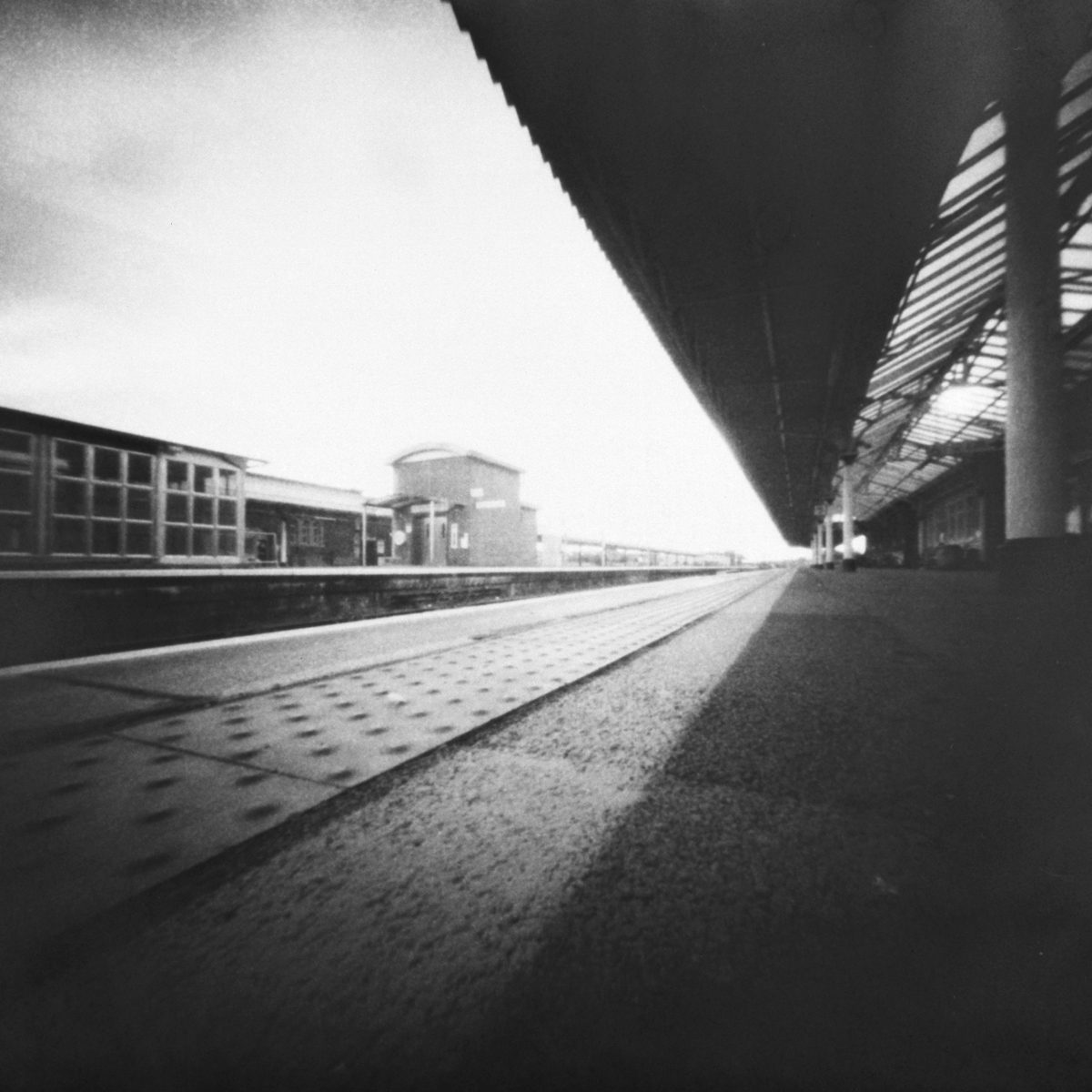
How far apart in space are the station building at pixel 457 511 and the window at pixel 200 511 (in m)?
9.89

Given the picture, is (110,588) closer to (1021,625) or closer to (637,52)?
(637,52)

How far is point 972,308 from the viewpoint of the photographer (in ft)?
34.9

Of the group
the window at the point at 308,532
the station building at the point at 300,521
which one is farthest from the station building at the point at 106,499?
the window at the point at 308,532

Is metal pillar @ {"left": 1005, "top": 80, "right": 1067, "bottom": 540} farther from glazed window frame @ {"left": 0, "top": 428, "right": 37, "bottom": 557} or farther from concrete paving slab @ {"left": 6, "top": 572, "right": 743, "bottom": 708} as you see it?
glazed window frame @ {"left": 0, "top": 428, "right": 37, "bottom": 557}

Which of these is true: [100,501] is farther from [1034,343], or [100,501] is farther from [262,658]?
[1034,343]

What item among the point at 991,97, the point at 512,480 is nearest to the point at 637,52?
the point at 991,97

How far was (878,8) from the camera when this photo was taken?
3.41 metres

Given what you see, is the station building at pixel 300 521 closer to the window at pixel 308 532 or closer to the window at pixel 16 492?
the window at pixel 308 532

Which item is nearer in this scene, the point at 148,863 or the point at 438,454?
the point at 148,863

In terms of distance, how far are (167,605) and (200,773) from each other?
272 cm

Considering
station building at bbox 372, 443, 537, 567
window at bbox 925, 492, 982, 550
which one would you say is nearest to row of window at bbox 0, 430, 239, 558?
station building at bbox 372, 443, 537, 567

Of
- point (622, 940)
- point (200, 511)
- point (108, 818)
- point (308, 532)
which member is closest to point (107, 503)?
point (200, 511)

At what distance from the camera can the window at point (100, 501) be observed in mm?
6921

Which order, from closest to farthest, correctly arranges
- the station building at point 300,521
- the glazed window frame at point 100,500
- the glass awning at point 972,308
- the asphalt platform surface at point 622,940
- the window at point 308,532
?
1. the asphalt platform surface at point 622,940
2. the glass awning at point 972,308
3. the glazed window frame at point 100,500
4. the station building at point 300,521
5. the window at point 308,532
